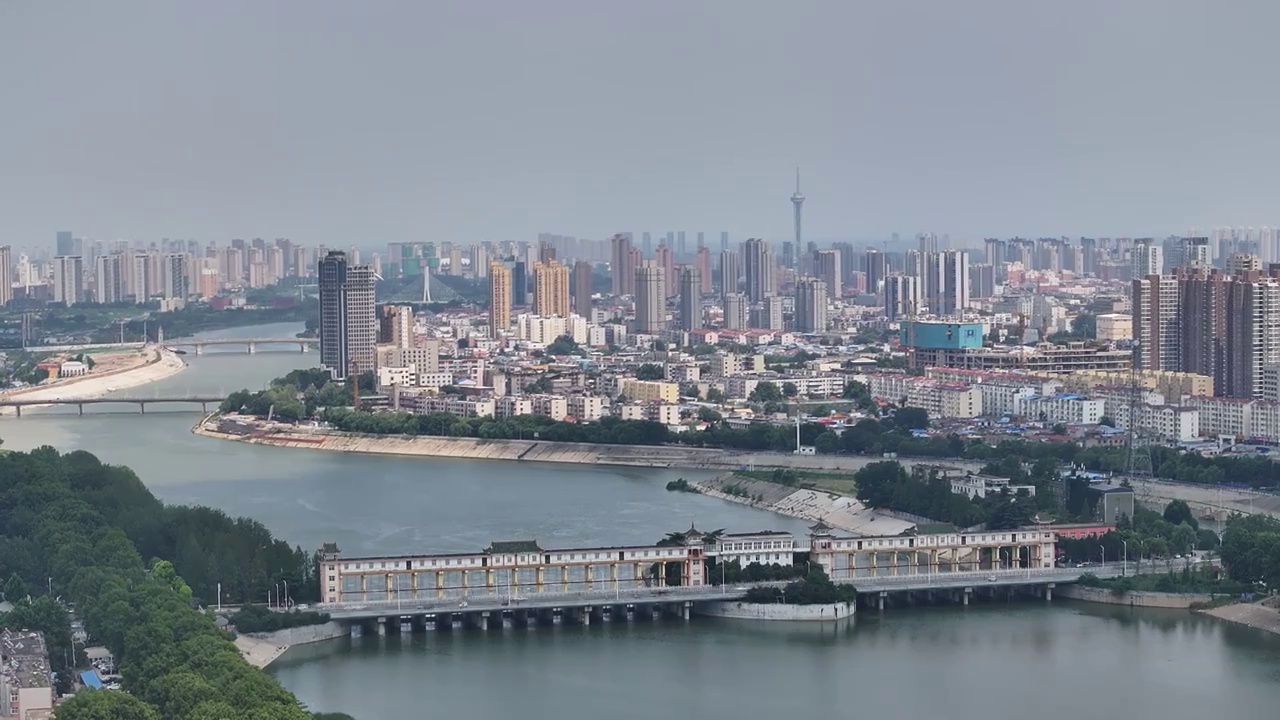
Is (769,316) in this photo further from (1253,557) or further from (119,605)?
(119,605)

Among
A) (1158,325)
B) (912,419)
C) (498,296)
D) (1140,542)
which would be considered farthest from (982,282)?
(1140,542)

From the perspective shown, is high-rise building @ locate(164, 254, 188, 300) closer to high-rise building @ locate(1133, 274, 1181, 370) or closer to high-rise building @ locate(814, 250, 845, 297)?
high-rise building @ locate(814, 250, 845, 297)

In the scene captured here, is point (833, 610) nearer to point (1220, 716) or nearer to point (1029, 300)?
point (1220, 716)

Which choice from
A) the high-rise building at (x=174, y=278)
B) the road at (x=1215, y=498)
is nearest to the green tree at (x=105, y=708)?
the road at (x=1215, y=498)

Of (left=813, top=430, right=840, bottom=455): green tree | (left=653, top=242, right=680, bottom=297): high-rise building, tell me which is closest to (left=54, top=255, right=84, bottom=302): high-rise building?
(left=653, top=242, right=680, bottom=297): high-rise building

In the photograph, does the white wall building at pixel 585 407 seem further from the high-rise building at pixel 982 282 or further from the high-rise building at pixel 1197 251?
the high-rise building at pixel 982 282

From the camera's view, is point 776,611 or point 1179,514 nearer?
point 776,611

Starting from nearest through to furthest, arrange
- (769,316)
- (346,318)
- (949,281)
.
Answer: (346,318) < (769,316) < (949,281)

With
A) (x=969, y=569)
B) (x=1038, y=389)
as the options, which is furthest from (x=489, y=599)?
(x=1038, y=389)
